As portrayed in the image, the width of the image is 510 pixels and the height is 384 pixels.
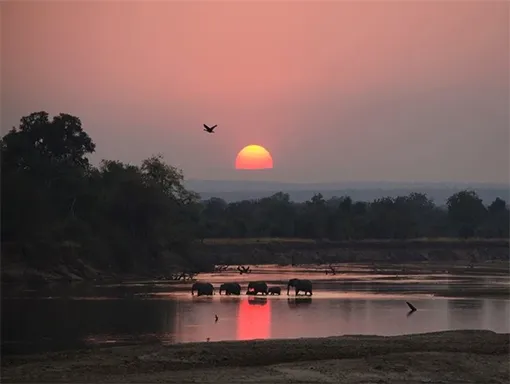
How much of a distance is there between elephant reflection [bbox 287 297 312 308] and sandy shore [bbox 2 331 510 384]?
1896 centimetres

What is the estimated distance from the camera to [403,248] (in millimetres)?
125562

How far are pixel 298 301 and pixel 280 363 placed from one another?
25875 mm

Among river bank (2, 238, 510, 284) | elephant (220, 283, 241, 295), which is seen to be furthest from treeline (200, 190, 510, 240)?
elephant (220, 283, 241, 295)

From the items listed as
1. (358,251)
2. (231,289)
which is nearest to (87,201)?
(231,289)

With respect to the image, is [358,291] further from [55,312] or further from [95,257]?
[95,257]

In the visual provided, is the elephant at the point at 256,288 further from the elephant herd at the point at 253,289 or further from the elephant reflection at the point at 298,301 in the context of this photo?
the elephant reflection at the point at 298,301

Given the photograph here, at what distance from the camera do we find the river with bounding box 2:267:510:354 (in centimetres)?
3197

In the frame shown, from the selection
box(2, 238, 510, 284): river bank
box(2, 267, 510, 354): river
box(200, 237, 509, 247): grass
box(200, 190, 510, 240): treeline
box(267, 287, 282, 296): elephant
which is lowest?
box(2, 267, 510, 354): river

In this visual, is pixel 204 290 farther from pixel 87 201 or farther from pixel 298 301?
pixel 87 201

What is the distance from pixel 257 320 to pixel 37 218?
3638 cm

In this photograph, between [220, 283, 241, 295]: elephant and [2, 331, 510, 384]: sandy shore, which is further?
[220, 283, 241, 295]: elephant

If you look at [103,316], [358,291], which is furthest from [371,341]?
[358,291]

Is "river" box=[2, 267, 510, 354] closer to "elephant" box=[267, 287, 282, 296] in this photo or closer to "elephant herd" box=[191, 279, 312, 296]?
"elephant" box=[267, 287, 282, 296]

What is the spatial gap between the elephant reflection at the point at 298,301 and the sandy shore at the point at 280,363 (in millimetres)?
18962
